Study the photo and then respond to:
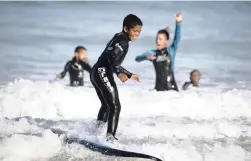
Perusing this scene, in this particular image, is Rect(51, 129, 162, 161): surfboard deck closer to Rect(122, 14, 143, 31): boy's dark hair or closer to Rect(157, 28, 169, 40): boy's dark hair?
Rect(122, 14, 143, 31): boy's dark hair

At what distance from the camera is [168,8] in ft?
8.80

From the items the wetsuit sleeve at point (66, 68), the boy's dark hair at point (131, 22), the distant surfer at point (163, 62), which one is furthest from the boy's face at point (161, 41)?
the boy's dark hair at point (131, 22)

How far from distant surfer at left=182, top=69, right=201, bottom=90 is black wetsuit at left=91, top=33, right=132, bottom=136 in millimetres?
909

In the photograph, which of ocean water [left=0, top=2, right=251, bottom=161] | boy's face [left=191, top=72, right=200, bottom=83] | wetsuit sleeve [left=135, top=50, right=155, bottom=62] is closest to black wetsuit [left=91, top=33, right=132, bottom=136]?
ocean water [left=0, top=2, right=251, bottom=161]

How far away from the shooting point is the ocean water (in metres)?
2.35

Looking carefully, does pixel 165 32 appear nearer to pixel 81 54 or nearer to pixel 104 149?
pixel 81 54

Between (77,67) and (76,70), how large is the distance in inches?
0.9

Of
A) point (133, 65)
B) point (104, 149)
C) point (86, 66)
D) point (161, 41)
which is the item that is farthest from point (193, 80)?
point (104, 149)

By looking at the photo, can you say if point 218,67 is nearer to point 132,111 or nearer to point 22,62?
point 132,111

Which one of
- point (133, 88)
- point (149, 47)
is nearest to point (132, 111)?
point (133, 88)

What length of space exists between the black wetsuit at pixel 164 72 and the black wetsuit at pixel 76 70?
0.46 m

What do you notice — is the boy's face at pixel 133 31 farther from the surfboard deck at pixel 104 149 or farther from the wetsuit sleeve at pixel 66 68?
the wetsuit sleeve at pixel 66 68

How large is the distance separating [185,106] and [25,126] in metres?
0.91

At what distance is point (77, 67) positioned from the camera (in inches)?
121
